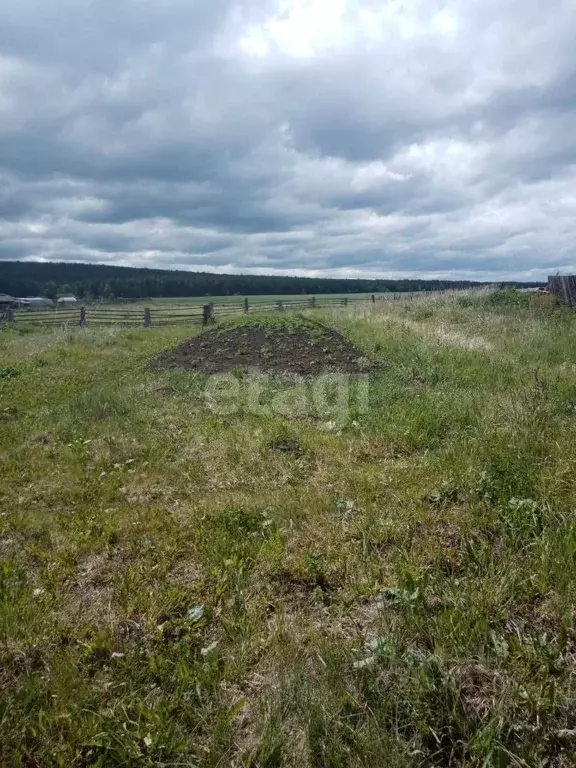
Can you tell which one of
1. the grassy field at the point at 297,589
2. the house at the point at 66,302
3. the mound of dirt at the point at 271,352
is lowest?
the grassy field at the point at 297,589

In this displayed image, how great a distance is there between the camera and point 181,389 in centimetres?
924

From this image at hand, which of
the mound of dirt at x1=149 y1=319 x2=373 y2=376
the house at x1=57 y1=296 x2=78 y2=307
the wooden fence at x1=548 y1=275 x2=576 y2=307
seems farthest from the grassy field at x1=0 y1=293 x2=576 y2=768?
the house at x1=57 y1=296 x2=78 y2=307

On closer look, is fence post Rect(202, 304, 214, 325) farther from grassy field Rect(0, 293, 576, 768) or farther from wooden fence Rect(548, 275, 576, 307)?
grassy field Rect(0, 293, 576, 768)

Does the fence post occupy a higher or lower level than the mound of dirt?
higher

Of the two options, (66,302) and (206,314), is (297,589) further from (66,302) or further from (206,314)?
(66,302)

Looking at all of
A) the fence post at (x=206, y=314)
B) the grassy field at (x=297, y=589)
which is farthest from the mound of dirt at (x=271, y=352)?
the fence post at (x=206, y=314)

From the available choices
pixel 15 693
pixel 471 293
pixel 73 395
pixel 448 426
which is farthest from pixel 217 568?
pixel 471 293

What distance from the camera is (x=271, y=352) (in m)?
13.1

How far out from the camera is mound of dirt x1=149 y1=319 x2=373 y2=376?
1102 centimetres

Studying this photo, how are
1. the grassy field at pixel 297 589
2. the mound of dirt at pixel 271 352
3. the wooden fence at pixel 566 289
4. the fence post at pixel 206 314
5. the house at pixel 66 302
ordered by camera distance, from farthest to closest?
the house at pixel 66 302, the fence post at pixel 206 314, the wooden fence at pixel 566 289, the mound of dirt at pixel 271 352, the grassy field at pixel 297 589

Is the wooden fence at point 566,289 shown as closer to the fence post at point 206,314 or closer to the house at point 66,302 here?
the fence post at point 206,314

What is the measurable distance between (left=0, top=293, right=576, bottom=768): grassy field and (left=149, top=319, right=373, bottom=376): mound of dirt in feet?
13.6

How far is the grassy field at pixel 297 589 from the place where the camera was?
219 cm

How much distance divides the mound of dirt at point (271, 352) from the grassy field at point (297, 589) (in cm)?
413
